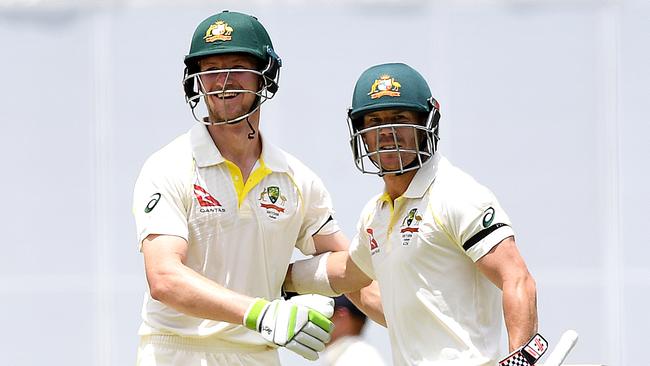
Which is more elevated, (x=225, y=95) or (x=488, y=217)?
(x=225, y=95)

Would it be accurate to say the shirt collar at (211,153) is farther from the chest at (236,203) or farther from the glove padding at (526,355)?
the glove padding at (526,355)

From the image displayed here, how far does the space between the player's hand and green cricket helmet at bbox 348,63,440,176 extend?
0.46 m

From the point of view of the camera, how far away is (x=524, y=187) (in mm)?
6727

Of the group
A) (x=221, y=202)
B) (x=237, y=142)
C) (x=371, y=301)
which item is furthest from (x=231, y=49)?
(x=371, y=301)

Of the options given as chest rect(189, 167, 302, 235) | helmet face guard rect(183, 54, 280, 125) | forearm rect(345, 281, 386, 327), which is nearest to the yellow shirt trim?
chest rect(189, 167, 302, 235)

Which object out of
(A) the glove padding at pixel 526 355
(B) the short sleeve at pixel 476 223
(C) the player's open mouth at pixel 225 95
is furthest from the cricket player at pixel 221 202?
(A) the glove padding at pixel 526 355

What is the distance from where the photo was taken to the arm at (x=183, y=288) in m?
3.57

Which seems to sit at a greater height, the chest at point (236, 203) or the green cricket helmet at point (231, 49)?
the green cricket helmet at point (231, 49)

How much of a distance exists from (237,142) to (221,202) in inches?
7.3

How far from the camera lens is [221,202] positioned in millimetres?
3859

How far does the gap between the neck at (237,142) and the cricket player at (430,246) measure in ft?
1.01

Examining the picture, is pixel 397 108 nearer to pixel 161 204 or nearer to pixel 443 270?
pixel 443 270

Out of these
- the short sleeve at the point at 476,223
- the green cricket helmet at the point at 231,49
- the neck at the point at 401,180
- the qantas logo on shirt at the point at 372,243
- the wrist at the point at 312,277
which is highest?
the green cricket helmet at the point at 231,49

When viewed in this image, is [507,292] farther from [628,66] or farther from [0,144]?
[0,144]
